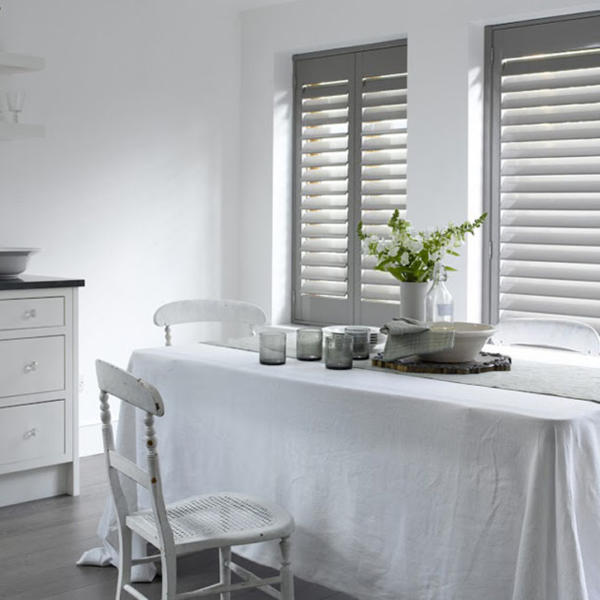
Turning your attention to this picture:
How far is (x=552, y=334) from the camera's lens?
3184 millimetres

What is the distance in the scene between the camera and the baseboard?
4582 millimetres

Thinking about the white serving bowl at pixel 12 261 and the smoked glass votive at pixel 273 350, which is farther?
the white serving bowl at pixel 12 261

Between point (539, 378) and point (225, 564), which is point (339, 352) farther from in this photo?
point (225, 564)

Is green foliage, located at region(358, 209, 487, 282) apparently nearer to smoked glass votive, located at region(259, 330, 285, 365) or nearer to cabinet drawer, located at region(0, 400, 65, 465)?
smoked glass votive, located at region(259, 330, 285, 365)

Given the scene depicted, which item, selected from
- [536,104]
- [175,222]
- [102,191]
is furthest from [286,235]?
[536,104]

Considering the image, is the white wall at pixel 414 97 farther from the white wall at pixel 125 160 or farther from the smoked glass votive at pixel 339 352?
the smoked glass votive at pixel 339 352

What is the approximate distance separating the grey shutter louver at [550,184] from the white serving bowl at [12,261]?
223cm

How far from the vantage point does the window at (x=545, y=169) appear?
4.05m

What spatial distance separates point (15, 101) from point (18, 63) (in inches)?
6.7

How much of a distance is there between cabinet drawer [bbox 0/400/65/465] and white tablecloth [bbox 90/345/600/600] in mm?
1030

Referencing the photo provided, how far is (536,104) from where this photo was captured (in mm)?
4188

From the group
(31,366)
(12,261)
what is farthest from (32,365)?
(12,261)

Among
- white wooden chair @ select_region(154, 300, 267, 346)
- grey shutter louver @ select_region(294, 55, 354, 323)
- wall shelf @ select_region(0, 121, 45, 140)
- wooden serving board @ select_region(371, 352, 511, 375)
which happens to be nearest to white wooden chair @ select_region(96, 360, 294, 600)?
wooden serving board @ select_region(371, 352, 511, 375)

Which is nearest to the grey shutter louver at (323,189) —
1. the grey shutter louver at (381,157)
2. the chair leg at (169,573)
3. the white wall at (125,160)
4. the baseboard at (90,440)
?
the grey shutter louver at (381,157)
